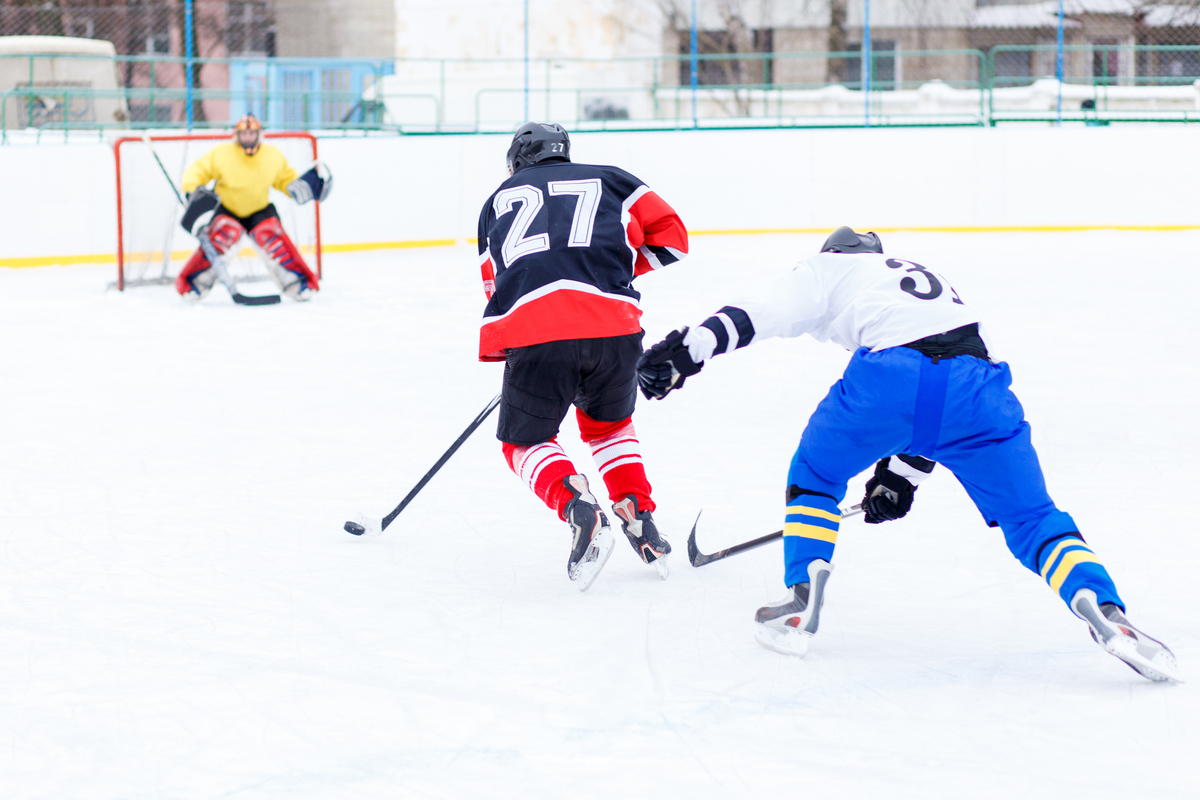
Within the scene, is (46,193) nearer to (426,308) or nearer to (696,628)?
(426,308)

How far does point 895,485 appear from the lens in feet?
7.62

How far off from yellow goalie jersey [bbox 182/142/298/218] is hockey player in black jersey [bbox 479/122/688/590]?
472 cm

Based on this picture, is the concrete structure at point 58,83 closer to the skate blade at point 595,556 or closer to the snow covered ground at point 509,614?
the snow covered ground at point 509,614

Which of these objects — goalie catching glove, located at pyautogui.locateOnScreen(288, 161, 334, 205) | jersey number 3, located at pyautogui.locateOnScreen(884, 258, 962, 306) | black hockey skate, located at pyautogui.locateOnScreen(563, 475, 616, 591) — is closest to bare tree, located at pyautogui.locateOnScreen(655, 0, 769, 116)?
goalie catching glove, located at pyautogui.locateOnScreen(288, 161, 334, 205)

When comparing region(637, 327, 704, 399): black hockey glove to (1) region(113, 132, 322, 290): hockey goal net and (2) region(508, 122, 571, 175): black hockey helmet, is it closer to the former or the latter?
(2) region(508, 122, 571, 175): black hockey helmet

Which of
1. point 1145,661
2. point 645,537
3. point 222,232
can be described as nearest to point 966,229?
point 222,232

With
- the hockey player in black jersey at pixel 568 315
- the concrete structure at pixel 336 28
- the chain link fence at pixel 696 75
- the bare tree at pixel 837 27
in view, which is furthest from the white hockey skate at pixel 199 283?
the bare tree at pixel 837 27

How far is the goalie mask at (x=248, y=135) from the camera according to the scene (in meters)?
6.98

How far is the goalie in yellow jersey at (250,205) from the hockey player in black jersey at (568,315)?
15.3ft

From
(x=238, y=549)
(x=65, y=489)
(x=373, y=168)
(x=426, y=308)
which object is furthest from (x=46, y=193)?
(x=238, y=549)

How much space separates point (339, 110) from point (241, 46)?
2107 millimetres

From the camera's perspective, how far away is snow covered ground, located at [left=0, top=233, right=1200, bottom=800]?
1.76m

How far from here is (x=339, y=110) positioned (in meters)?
12.8

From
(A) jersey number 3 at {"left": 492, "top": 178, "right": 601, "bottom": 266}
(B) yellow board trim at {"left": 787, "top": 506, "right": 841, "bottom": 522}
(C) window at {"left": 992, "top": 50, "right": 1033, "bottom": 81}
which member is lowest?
(B) yellow board trim at {"left": 787, "top": 506, "right": 841, "bottom": 522}
